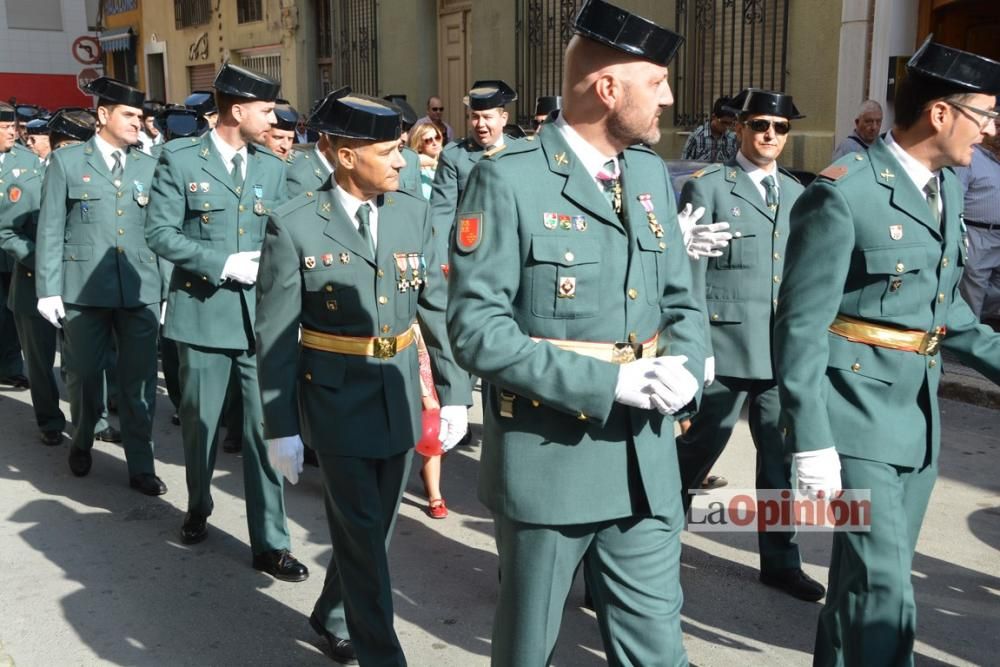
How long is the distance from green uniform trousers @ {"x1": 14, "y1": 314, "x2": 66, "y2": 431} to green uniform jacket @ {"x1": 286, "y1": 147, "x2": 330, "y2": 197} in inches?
88.0

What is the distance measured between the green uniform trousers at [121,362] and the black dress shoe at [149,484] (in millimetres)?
34

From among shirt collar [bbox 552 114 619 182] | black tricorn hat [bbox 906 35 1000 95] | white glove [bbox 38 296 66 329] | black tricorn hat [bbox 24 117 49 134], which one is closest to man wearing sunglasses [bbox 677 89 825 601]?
black tricorn hat [bbox 906 35 1000 95]

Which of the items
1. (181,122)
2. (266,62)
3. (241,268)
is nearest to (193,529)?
(241,268)

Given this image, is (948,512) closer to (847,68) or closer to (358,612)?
(358,612)

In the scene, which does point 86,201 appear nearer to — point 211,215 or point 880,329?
point 211,215

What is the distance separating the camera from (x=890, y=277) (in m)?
3.20

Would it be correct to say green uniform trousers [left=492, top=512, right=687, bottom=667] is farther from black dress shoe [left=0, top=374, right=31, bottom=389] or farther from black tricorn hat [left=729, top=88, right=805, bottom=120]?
black dress shoe [left=0, top=374, right=31, bottom=389]

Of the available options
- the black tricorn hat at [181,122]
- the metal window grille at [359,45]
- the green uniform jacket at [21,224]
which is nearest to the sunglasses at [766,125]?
the green uniform jacket at [21,224]

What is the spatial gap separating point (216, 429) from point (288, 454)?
1.69 m

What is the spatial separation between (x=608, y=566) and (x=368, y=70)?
17906 millimetres

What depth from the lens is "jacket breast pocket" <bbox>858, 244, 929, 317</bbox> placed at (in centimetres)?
318

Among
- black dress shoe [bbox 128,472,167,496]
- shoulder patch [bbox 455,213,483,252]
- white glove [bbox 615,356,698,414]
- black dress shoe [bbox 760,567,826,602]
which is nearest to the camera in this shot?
white glove [bbox 615,356,698,414]

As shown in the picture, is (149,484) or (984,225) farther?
(984,225)

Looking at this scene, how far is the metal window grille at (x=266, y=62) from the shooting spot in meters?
22.4
